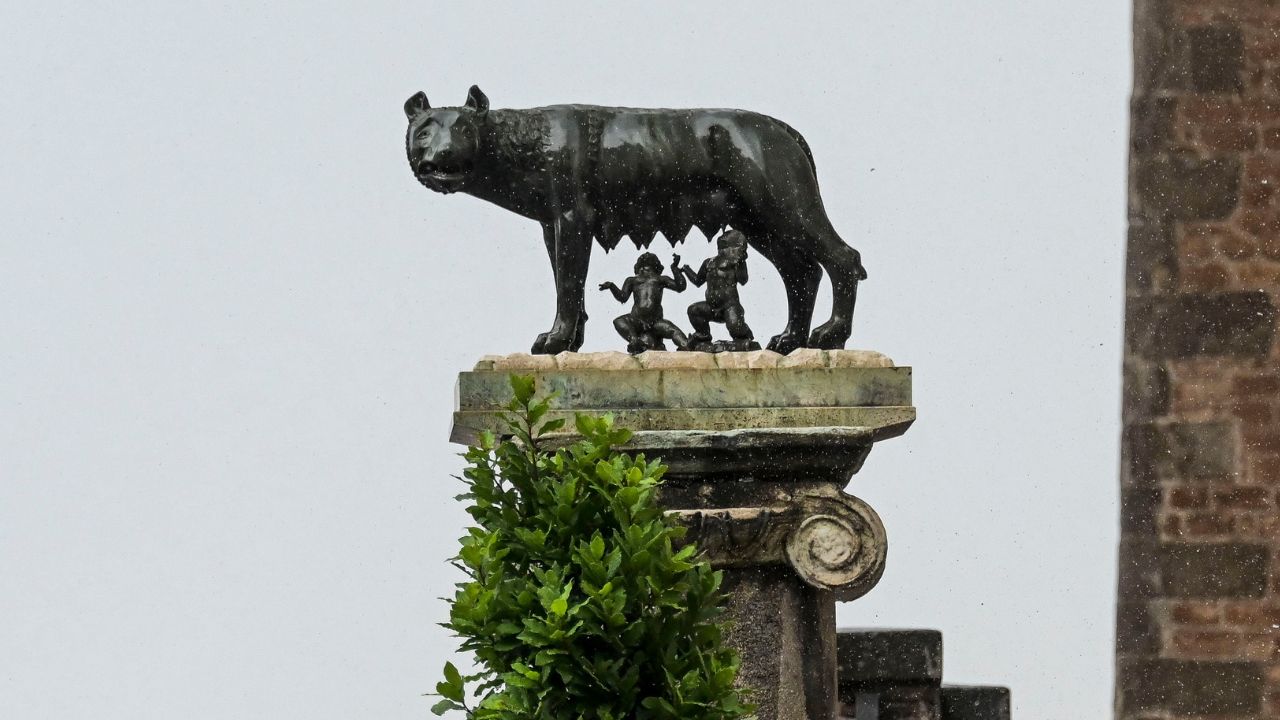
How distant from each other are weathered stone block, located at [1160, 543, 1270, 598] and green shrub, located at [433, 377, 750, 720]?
19.3ft

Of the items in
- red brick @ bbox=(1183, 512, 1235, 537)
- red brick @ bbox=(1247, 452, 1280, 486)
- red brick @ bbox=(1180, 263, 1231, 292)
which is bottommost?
red brick @ bbox=(1183, 512, 1235, 537)

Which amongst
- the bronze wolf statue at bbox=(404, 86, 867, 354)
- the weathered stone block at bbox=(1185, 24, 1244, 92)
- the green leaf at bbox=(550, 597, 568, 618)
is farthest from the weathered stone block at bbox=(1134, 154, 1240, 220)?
the green leaf at bbox=(550, 597, 568, 618)

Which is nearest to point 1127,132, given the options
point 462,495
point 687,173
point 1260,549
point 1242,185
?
point 1242,185

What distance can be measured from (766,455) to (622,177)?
761 mm

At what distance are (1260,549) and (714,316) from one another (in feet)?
17.4

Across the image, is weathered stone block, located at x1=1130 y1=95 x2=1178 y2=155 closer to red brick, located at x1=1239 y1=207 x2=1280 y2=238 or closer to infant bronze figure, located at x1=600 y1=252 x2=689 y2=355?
red brick, located at x1=1239 y1=207 x2=1280 y2=238

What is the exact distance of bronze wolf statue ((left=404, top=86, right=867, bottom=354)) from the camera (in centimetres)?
514

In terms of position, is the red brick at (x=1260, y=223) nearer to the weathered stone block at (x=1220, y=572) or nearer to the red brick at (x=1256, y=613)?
the weathered stone block at (x=1220, y=572)

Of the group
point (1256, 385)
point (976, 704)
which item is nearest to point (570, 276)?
point (976, 704)

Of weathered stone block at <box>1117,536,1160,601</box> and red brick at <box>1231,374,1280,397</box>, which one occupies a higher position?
red brick at <box>1231,374,1280,397</box>

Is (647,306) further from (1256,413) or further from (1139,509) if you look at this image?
(1256,413)

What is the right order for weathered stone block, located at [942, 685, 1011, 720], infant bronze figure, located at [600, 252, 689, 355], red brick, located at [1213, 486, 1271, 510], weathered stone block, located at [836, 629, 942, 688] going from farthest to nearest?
red brick, located at [1213, 486, 1271, 510] < weathered stone block, located at [942, 685, 1011, 720] < weathered stone block, located at [836, 629, 942, 688] < infant bronze figure, located at [600, 252, 689, 355]

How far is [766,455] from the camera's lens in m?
4.80

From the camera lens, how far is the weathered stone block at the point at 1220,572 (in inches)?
384
